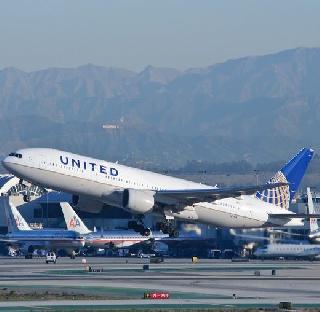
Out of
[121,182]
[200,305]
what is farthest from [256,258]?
[200,305]

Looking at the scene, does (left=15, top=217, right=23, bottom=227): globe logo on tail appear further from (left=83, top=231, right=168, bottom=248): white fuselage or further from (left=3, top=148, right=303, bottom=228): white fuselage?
(left=3, top=148, right=303, bottom=228): white fuselage

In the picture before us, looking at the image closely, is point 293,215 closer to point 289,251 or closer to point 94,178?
point 94,178

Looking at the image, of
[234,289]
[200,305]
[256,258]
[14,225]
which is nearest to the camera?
[200,305]

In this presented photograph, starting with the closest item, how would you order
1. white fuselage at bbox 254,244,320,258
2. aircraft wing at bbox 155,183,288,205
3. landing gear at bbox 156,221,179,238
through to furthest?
aircraft wing at bbox 155,183,288,205 → landing gear at bbox 156,221,179,238 → white fuselage at bbox 254,244,320,258

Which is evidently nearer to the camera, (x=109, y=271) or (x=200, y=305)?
(x=200, y=305)

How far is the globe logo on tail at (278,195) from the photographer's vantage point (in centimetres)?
11025

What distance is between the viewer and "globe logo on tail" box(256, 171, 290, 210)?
110 meters

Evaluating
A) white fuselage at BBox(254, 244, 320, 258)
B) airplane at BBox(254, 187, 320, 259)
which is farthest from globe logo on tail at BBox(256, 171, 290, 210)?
white fuselage at BBox(254, 244, 320, 258)

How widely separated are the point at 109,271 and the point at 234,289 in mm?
28847

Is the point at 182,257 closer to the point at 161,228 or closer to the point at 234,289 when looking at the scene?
the point at 161,228

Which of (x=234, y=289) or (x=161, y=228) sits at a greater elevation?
(x=161, y=228)

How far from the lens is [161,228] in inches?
4021

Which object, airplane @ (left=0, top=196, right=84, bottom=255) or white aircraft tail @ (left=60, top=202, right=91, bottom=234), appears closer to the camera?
airplane @ (left=0, top=196, right=84, bottom=255)

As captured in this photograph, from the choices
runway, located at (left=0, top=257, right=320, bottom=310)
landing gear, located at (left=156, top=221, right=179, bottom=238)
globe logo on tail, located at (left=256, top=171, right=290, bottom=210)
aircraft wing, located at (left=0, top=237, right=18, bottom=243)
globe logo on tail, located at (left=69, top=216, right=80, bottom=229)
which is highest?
globe logo on tail, located at (left=69, top=216, right=80, bottom=229)
